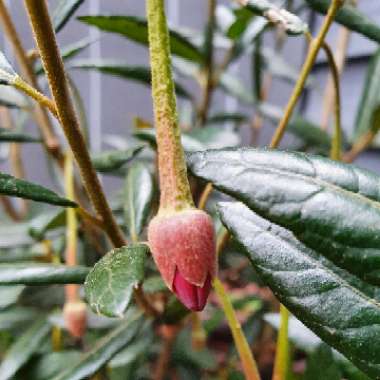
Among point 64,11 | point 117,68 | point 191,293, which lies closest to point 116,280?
point 191,293

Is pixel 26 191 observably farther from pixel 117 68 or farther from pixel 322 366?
pixel 117 68

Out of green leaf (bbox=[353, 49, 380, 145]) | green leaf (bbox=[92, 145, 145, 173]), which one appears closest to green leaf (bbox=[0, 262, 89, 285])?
green leaf (bbox=[92, 145, 145, 173])

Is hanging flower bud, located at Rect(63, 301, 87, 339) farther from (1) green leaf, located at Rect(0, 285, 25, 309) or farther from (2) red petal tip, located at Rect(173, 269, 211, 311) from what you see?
(2) red petal tip, located at Rect(173, 269, 211, 311)

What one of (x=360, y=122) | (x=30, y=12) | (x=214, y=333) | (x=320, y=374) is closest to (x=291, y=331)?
(x=320, y=374)

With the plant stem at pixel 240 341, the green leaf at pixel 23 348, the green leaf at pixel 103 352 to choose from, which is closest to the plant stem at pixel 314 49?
the plant stem at pixel 240 341

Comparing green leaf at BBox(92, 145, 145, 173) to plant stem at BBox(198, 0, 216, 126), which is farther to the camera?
plant stem at BBox(198, 0, 216, 126)

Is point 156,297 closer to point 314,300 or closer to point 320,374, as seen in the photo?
point 320,374
